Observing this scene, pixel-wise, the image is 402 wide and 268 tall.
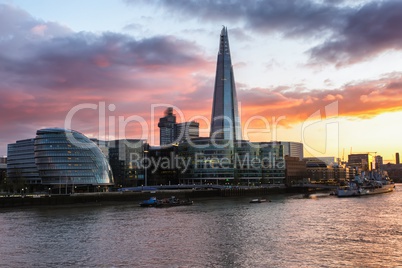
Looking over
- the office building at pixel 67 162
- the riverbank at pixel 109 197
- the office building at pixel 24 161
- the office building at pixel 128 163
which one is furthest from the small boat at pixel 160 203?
the office building at pixel 128 163

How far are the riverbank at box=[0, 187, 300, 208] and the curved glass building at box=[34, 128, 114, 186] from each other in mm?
17370

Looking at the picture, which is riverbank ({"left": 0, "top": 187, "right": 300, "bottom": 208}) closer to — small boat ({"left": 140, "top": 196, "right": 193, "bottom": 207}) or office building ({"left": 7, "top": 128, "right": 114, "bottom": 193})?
small boat ({"left": 140, "top": 196, "right": 193, "bottom": 207})

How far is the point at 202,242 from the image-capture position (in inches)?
1686

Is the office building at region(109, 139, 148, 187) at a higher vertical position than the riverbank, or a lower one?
higher

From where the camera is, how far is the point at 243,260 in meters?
34.6

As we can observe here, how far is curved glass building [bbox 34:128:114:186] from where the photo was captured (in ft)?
407

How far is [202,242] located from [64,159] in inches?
3494

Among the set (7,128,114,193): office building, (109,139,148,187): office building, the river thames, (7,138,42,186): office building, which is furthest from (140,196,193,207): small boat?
(109,139,148,187): office building

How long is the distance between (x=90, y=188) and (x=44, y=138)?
17.9m

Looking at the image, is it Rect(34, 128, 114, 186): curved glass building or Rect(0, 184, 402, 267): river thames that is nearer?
Rect(0, 184, 402, 267): river thames

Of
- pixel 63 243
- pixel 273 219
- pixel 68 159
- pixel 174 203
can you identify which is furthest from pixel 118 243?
pixel 68 159

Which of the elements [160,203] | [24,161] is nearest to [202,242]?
[160,203]

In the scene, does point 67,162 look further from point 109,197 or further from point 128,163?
point 128,163

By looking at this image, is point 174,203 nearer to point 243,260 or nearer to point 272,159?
point 243,260
